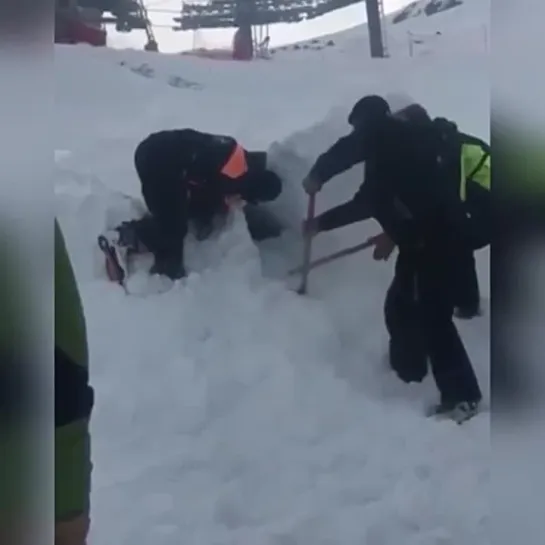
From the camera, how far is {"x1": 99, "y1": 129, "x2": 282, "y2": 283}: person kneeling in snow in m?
1.42

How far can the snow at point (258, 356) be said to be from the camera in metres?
1.38

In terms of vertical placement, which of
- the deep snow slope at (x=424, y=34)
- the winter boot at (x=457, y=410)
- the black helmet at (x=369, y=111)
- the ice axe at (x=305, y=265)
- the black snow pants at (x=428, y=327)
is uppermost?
the deep snow slope at (x=424, y=34)

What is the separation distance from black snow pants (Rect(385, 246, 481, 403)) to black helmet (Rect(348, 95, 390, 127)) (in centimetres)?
19

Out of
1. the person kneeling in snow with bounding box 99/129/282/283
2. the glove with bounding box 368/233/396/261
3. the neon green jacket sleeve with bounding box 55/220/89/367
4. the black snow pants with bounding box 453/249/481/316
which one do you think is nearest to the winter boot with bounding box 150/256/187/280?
the person kneeling in snow with bounding box 99/129/282/283

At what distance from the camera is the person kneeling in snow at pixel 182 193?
1.42 meters

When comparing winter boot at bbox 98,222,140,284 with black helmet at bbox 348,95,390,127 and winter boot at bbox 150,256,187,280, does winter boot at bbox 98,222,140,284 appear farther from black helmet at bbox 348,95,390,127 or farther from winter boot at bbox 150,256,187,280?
black helmet at bbox 348,95,390,127

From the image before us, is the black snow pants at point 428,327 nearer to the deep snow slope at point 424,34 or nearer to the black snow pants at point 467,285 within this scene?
the black snow pants at point 467,285

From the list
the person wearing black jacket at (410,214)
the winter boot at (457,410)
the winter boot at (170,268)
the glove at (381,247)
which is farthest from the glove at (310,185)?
the winter boot at (457,410)

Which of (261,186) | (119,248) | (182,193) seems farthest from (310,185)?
(119,248)

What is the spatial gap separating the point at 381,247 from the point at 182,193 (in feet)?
0.96

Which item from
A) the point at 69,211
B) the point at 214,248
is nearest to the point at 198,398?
the point at 214,248

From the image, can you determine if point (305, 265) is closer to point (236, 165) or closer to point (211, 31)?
point (236, 165)

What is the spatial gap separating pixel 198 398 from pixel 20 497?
30 cm

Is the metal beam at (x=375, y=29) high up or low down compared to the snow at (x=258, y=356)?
up
